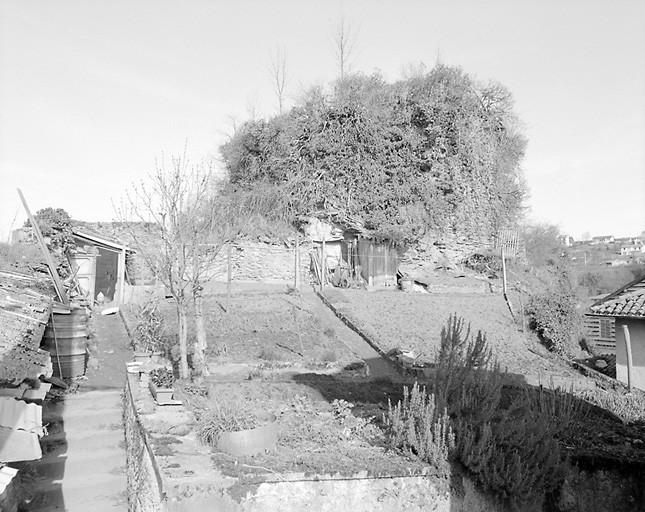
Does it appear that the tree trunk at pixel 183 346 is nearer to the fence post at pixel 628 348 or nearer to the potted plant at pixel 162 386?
the potted plant at pixel 162 386

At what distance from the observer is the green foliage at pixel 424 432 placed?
242 inches

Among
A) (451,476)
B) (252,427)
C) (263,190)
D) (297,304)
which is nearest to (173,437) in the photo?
(252,427)

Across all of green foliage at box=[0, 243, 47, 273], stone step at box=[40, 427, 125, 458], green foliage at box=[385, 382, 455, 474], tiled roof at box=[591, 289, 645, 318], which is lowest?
stone step at box=[40, 427, 125, 458]

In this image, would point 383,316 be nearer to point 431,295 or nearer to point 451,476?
point 431,295

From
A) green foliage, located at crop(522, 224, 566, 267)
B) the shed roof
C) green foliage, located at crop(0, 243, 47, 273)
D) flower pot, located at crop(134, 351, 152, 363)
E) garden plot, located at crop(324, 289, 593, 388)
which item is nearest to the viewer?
flower pot, located at crop(134, 351, 152, 363)

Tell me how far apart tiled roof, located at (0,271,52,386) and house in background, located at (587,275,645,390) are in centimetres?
868

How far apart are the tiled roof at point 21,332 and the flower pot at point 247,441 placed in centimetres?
304

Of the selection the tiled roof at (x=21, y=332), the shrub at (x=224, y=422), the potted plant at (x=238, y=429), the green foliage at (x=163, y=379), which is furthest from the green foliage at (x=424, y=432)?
the tiled roof at (x=21, y=332)

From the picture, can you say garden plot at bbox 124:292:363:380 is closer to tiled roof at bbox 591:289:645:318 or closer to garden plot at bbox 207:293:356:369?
garden plot at bbox 207:293:356:369

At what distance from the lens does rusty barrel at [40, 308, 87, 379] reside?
12.2m

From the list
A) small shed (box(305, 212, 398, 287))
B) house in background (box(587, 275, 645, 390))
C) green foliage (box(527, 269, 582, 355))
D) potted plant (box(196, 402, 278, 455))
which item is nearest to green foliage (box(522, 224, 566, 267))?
small shed (box(305, 212, 398, 287))

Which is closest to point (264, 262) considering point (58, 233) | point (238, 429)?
point (58, 233)

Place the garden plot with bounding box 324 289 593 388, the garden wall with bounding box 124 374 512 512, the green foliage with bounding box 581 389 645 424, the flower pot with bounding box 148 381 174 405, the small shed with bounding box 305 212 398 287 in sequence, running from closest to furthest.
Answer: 1. the garden wall with bounding box 124 374 512 512
2. the flower pot with bounding box 148 381 174 405
3. the green foliage with bounding box 581 389 645 424
4. the garden plot with bounding box 324 289 593 388
5. the small shed with bounding box 305 212 398 287

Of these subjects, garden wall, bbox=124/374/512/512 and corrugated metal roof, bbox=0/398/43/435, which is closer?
corrugated metal roof, bbox=0/398/43/435
